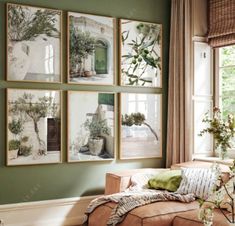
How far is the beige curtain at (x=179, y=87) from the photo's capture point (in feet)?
17.1

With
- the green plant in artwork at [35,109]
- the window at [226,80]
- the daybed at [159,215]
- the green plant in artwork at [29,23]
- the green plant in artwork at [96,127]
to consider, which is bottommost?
the daybed at [159,215]

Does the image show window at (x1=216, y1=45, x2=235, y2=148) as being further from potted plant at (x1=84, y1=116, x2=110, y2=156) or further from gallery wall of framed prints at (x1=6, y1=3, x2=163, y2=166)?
potted plant at (x1=84, y1=116, x2=110, y2=156)

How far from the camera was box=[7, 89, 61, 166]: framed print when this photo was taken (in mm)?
4430

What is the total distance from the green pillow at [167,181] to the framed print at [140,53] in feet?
4.14

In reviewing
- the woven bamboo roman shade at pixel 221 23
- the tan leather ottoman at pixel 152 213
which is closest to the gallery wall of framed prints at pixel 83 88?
the woven bamboo roman shade at pixel 221 23

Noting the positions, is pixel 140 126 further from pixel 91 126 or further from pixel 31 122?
pixel 31 122

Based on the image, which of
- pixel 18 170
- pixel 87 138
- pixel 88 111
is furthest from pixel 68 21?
pixel 18 170

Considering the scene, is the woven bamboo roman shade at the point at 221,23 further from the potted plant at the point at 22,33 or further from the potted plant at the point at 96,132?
the potted plant at the point at 22,33

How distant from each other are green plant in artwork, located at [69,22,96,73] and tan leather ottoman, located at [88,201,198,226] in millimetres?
1696

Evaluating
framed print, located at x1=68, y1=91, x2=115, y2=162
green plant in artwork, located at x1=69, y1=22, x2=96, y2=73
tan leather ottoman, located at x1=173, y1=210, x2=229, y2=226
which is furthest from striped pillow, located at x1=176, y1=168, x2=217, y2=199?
green plant in artwork, located at x1=69, y1=22, x2=96, y2=73

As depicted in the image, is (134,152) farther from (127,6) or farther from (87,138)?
(127,6)

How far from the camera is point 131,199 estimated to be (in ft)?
12.6

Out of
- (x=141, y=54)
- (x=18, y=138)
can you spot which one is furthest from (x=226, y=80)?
(x=18, y=138)

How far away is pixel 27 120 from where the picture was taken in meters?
4.50
